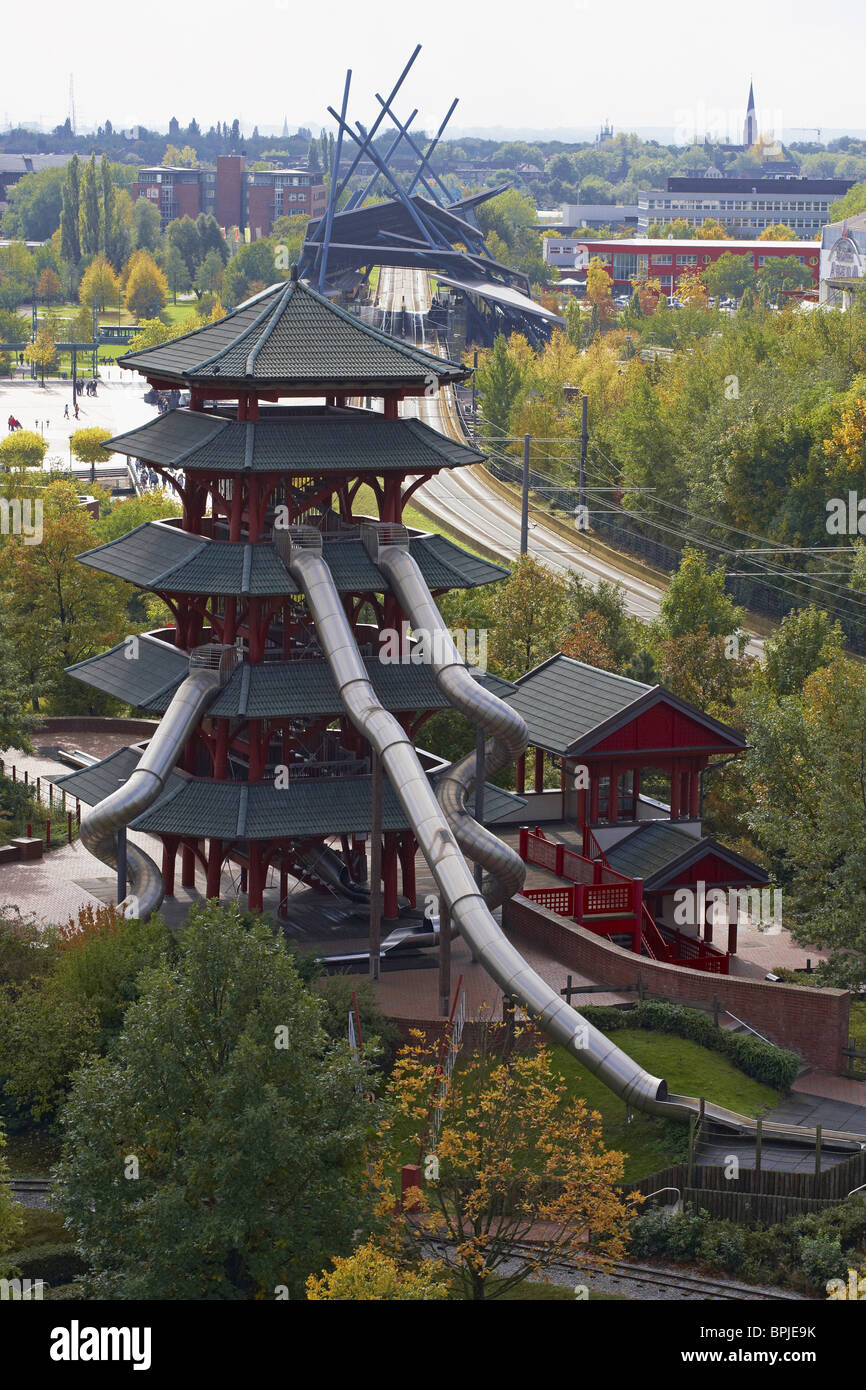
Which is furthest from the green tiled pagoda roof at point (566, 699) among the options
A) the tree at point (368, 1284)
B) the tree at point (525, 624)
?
the tree at point (368, 1284)

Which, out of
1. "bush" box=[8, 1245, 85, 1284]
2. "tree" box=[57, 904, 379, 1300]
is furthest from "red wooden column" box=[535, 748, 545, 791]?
"bush" box=[8, 1245, 85, 1284]

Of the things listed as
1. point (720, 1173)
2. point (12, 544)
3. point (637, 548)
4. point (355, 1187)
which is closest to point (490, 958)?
point (720, 1173)

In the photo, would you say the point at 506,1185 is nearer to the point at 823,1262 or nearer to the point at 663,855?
the point at 823,1262

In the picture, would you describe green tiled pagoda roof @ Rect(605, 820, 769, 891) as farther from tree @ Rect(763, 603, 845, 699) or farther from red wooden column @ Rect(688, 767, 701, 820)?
tree @ Rect(763, 603, 845, 699)

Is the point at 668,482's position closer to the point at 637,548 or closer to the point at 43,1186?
the point at 637,548

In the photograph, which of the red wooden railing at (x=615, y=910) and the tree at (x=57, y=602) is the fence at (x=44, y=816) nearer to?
the tree at (x=57, y=602)
